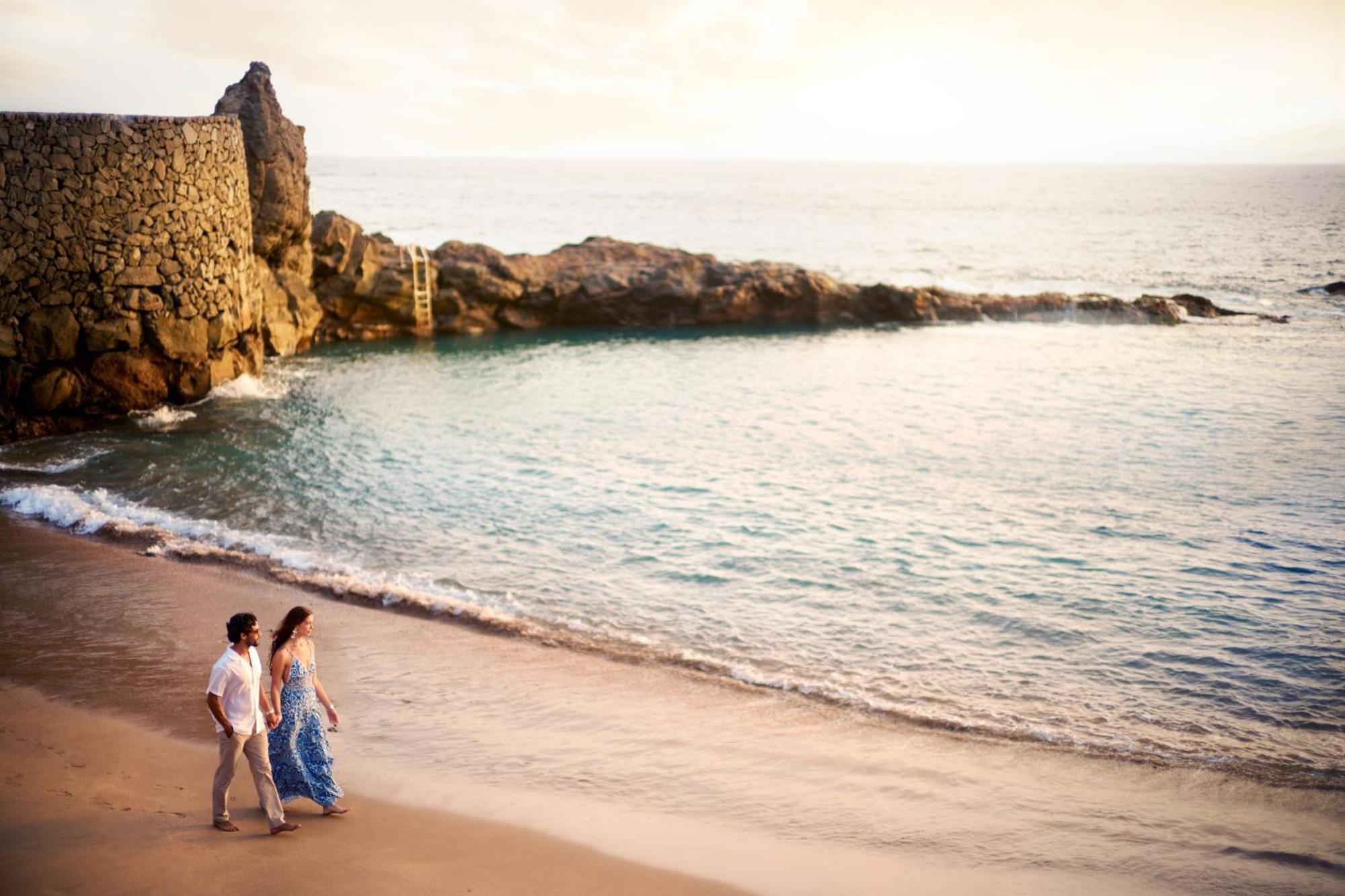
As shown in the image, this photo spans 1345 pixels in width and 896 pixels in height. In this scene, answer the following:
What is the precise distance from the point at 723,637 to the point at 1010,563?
193 inches

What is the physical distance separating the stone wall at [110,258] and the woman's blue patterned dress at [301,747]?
16024mm

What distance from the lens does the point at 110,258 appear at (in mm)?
19922

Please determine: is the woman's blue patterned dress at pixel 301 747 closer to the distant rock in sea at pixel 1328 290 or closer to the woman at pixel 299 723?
the woman at pixel 299 723

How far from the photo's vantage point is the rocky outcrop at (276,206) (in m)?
27.3

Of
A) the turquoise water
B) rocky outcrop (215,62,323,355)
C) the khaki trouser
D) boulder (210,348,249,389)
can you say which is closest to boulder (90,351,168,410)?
the turquoise water

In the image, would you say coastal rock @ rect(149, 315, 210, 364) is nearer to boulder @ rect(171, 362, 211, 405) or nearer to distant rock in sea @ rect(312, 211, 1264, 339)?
boulder @ rect(171, 362, 211, 405)

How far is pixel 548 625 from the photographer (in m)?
12.2

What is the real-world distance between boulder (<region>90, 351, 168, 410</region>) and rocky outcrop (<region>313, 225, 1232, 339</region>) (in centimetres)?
1273

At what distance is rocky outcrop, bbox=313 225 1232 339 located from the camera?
3509cm

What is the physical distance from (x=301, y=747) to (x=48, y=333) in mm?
16214

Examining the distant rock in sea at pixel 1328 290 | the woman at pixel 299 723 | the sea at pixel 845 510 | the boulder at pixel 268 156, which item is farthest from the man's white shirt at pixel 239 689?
the distant rock in sea at pixel 1328 290

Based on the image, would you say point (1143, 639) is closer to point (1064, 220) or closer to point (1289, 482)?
point (1289, 482)

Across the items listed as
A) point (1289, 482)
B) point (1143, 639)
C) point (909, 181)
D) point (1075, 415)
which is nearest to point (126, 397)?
point (1143, 639)

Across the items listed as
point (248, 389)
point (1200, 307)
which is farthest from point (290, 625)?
point (1200, 307)
